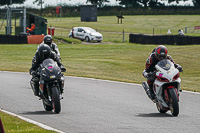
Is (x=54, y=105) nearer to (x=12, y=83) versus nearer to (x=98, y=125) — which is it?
(x=98, y=125)

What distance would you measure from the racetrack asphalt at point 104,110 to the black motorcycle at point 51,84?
0.20 meters

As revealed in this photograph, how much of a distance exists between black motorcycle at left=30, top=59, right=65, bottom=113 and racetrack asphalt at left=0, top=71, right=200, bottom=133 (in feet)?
0.67

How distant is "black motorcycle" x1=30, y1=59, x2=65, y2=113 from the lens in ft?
30.7

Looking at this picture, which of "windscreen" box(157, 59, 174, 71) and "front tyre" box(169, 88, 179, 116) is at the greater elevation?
"windscreen" box(157, 59, 174, 71)

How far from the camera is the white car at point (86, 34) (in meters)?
46.4

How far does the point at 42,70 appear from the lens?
31.8 ft

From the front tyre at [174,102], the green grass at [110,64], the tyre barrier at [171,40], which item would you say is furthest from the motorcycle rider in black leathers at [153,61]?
the tyre barrier at [171,40]

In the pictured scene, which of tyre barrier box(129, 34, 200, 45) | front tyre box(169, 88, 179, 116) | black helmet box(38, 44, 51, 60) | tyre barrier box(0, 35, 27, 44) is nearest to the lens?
front tyre box(169, 88, 179, 116)

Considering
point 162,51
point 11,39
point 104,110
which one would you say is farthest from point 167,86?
point 11,39

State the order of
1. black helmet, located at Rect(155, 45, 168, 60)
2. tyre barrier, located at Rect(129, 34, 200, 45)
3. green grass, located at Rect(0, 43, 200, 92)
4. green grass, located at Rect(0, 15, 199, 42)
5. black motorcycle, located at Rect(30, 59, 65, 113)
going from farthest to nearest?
green grass, located at Rect(0, 15, 199, 42)
tyre barrier, located at Rect(129, 34, 200, 45)
green grass, located at Rect(0, 43, 200, 92)
black helmet, located at Rect(155, 45, 168, 60)
black motorcycle, located at Rect(30, 59, 65, 113)

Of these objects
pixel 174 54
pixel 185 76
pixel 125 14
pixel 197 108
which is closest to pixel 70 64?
pixel 185 76

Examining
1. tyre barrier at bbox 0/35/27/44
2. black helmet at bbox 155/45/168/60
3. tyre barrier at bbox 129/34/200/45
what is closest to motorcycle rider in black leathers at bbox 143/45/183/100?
black helmet at bbox 155/45/168/60

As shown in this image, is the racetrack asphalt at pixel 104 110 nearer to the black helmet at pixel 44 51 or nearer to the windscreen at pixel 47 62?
the windscreen at pixel 47 62

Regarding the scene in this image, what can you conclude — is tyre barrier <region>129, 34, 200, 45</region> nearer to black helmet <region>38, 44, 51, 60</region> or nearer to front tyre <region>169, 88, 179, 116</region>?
black helmet <region>38, 44, 51, 60</region>
